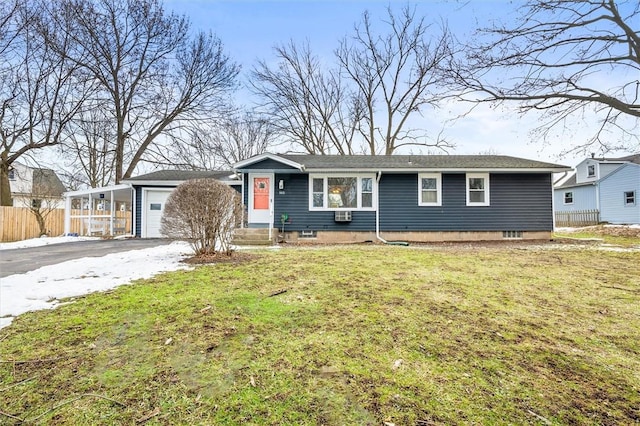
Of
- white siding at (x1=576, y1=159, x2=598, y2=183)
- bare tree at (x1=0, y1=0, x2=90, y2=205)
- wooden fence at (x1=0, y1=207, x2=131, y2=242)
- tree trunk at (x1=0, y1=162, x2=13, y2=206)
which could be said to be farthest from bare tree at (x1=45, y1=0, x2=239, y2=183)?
white siding at (x1=576, y1=159, x2=598, y2=183)

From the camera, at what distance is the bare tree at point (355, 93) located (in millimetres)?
22234

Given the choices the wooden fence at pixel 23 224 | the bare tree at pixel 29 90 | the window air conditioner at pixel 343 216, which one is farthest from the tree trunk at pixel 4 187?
the window air conditioner at pixel 343 216

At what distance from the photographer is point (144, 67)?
1803 cm

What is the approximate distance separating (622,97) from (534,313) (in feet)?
33.1

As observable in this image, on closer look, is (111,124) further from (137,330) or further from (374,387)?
(374,387)

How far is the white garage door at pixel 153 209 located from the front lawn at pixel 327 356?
33.7ft

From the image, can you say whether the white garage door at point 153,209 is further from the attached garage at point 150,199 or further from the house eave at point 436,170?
the house eave at point 436,170

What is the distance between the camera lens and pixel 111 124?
18.7m

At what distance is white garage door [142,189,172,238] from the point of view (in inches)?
538

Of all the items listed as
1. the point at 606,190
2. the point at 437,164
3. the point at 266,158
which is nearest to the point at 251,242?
the point at 266,158

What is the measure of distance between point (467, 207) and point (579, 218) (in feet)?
56.2

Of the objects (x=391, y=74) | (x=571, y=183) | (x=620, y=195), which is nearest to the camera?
(x=620, y=195)

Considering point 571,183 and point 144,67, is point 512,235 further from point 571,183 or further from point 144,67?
point 144,67

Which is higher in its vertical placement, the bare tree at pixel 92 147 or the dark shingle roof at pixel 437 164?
the bare tree at pixel 92 147
